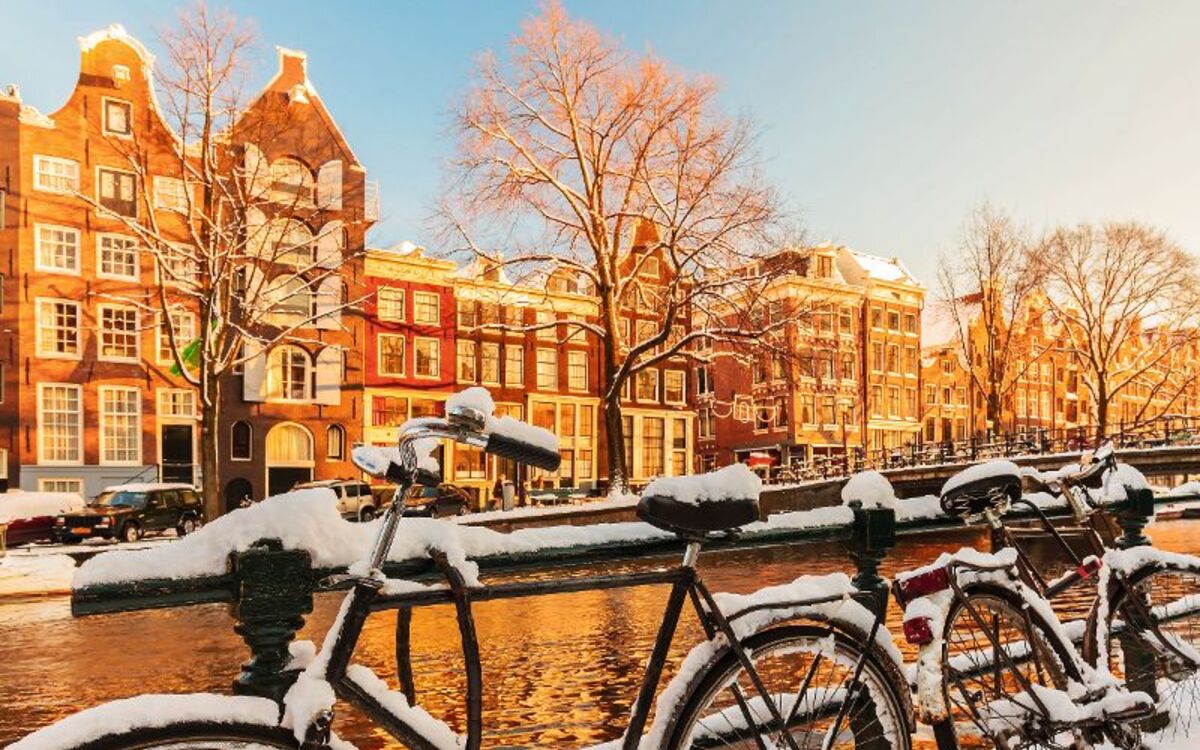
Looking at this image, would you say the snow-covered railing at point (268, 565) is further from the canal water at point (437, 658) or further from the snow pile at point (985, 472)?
the snow pile at point (985, 472)

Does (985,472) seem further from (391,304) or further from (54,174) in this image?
(391,304)

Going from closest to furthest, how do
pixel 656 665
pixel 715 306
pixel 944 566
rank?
pixel 656 665 < pixel 944 566 < pixel 715 306

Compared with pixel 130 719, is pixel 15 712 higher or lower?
lower

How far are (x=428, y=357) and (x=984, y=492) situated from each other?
32598mm

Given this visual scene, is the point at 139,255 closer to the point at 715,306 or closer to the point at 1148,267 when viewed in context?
the point at 715,306

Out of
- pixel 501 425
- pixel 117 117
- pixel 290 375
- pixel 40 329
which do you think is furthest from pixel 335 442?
pixel 501 425

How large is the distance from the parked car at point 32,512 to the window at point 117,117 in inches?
424

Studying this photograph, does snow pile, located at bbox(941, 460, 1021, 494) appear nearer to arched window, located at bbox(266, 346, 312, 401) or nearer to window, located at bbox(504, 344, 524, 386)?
arched window, located at bbox(266, 346, 312, 401)

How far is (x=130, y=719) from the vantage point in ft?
5.14

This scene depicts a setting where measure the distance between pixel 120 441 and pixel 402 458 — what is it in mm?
29095

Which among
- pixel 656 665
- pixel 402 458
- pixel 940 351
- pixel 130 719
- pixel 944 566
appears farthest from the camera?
pixel 940 351

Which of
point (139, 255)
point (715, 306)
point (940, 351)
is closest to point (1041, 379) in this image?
point (940, 351)

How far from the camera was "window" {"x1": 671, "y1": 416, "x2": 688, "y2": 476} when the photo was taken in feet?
137

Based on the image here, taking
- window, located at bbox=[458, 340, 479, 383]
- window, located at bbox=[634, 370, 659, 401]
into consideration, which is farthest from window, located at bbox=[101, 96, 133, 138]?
window, located at bbox=[634, 370, 659, 401]
